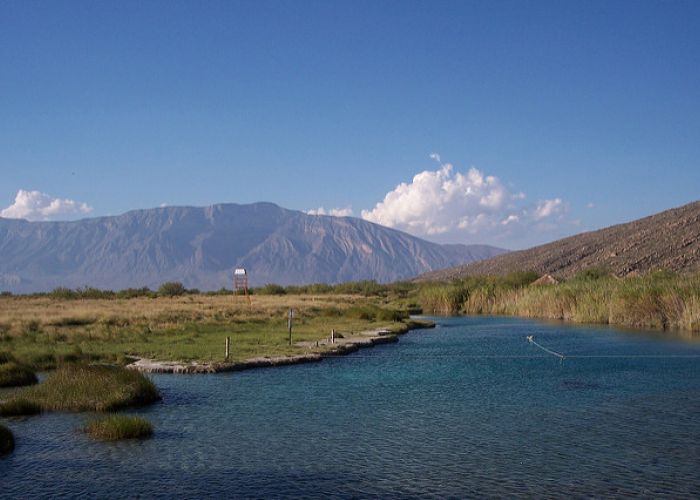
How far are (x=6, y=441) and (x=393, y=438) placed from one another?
912cm

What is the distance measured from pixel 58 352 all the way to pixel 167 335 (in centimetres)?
1030

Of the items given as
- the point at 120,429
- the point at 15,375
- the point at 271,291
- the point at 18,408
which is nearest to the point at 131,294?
the point at 271,291

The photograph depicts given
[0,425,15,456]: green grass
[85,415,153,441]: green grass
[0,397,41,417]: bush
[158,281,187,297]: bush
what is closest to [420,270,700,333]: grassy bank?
[85,415,153,441]: green grass

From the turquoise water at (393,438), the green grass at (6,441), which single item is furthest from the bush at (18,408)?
the green grass at (6,441)

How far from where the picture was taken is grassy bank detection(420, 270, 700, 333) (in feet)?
148

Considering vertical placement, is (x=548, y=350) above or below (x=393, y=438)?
above

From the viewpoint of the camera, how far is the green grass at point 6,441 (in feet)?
56.2

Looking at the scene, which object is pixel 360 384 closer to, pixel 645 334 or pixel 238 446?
pixel 238 446

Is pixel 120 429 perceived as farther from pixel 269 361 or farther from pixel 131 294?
pixel 131 294

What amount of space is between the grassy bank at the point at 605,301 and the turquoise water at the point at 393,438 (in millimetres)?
16589

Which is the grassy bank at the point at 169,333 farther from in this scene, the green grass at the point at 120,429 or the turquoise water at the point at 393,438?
the green grass at the point at 120,429

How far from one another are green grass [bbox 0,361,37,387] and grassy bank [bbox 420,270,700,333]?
35.2 metres

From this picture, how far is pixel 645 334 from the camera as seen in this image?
4250 centimetres

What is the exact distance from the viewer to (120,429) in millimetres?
18453
